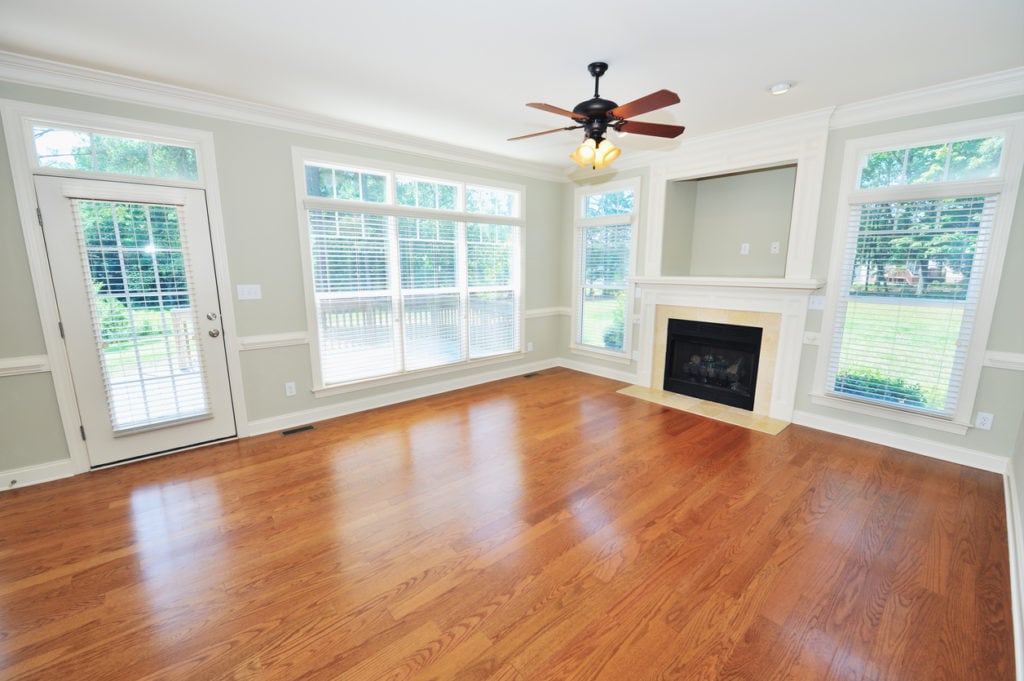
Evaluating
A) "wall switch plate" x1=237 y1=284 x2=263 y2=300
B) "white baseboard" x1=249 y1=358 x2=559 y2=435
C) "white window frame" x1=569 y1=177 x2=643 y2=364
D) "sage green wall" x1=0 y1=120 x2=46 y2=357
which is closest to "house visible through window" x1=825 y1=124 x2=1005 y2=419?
"white window frame" x1=569 y1=177 x2=643 y2=364

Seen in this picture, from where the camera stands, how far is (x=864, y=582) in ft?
6.34

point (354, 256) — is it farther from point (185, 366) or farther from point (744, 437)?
point (744, 437)

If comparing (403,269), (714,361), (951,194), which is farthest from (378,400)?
(951,194)

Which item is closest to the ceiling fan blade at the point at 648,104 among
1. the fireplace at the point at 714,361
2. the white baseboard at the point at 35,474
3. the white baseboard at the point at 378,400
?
the fireplace at the point at 714,361

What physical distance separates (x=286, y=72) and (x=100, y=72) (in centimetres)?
122

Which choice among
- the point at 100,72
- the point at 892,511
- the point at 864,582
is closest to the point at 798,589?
the point at 864,582

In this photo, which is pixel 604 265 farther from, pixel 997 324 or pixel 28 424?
pixel 28 424

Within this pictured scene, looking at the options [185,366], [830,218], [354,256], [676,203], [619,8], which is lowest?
[185,366]

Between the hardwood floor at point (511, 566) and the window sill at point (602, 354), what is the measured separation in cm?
189

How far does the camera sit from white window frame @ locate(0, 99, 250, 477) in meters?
2.56

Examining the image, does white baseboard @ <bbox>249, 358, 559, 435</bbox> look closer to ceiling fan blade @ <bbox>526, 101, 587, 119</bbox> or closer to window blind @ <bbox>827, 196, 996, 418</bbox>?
ceiling fan blade @ <bbox>526, 101, 587, 119</bbox>

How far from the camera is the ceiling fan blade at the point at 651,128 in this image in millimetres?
2363

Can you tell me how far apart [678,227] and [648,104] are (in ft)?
9.33

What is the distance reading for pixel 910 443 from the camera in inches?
Result: 129
